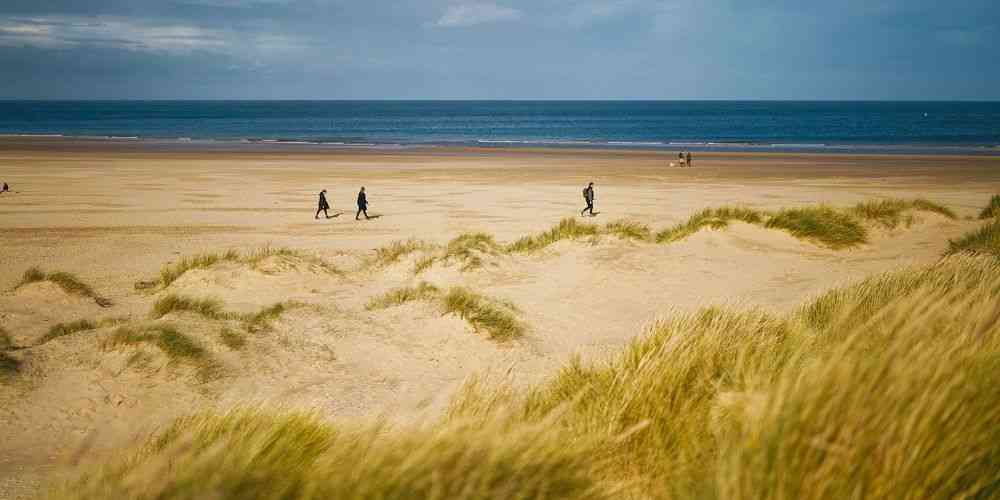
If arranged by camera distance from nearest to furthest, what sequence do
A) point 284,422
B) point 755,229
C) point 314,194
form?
1. point 284,422
2. point 755,229
3. point 314,194

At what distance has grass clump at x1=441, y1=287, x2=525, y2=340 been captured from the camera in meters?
9.16

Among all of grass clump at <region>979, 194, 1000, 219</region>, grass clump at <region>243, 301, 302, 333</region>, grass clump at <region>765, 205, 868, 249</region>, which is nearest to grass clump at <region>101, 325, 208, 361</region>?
grass clump at <region>243, 301, 302, 333</region>

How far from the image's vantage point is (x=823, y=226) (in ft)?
50.2

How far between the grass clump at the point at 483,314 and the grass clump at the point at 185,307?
3142 millimetres

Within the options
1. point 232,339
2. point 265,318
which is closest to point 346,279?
point 265,318

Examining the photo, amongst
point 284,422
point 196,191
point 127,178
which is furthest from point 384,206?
point 284,422

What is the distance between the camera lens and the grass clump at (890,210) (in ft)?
54.0

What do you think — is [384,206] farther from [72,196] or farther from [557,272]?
[557,272]

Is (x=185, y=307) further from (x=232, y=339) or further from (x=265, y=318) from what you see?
(x=232, y=339)

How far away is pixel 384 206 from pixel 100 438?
20.0 meters

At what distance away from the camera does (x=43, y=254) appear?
15.9m

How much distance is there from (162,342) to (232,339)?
82 centimetres

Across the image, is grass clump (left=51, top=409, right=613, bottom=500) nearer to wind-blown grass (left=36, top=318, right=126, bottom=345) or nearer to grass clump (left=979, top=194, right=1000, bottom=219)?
wind-blown grass (left=36, top=318, right=126, bottom=345)

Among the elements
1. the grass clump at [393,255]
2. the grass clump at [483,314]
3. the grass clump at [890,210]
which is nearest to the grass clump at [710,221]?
the grass clump at [890,210]
